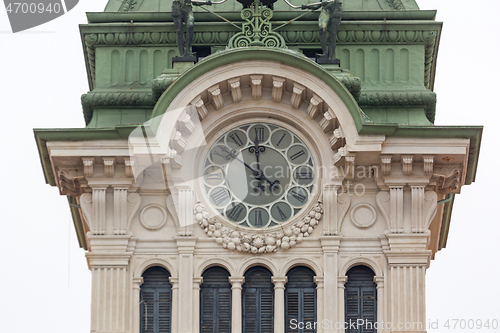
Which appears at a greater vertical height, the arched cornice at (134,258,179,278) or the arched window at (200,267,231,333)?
the arched cornice at (134,258,179,278)

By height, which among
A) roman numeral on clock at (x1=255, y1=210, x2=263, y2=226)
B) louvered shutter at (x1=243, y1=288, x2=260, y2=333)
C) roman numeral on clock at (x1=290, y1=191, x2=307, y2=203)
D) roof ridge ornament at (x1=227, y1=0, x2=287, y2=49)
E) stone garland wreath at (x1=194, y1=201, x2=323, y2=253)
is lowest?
louvered shutter at (x1=243, y1=288, x2=260, y2=333)

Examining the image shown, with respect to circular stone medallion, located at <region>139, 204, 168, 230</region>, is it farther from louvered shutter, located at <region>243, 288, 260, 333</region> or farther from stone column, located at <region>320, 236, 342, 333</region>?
stone column, located at <region>320, 236, 342, 333</region>

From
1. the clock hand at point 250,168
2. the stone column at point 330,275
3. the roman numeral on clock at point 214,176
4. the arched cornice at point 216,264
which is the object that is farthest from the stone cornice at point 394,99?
the arched cornice at point 216,264

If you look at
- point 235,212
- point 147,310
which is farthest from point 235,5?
point 147,310

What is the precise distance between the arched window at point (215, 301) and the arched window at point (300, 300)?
60.5 inches

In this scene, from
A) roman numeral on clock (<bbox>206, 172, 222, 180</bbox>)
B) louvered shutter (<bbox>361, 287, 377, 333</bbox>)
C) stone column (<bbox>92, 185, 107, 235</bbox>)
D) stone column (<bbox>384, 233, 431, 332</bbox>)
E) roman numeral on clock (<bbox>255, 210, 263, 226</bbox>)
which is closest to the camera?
stone column (<bbox>384, 233, 431, 332</bbox>)

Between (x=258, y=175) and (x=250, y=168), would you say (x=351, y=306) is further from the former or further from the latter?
(x=250, y=168)

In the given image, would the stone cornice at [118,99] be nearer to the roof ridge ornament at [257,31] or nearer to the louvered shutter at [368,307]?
the roof ridge ornament at [257,31]

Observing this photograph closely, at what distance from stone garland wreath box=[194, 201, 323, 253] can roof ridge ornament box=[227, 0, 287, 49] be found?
4723 mm

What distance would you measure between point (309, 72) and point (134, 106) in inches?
207

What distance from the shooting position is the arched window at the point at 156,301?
4112 cm

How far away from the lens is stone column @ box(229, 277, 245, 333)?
40.9 meters

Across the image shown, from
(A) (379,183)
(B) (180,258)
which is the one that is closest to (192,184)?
(B) (180,258)

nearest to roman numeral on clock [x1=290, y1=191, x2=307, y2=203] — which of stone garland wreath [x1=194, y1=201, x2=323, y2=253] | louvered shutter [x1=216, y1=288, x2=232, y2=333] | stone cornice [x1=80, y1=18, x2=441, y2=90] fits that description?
stone garland wreath [x1=194, y1=201, x2=323, y2=253]
